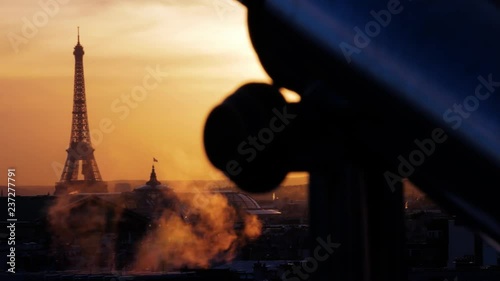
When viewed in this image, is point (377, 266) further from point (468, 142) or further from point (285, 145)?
point (468, 142)

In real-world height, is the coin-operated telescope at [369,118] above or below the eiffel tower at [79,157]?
below

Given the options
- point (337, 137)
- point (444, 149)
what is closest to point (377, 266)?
point (337, 137)

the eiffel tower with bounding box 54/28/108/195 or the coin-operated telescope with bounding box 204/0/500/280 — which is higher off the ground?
the eiffel tower with bounding box 54/28/108/195

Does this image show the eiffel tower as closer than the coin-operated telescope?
No

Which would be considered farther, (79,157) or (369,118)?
(79,157)

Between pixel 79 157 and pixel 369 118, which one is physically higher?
pixel 79 157
